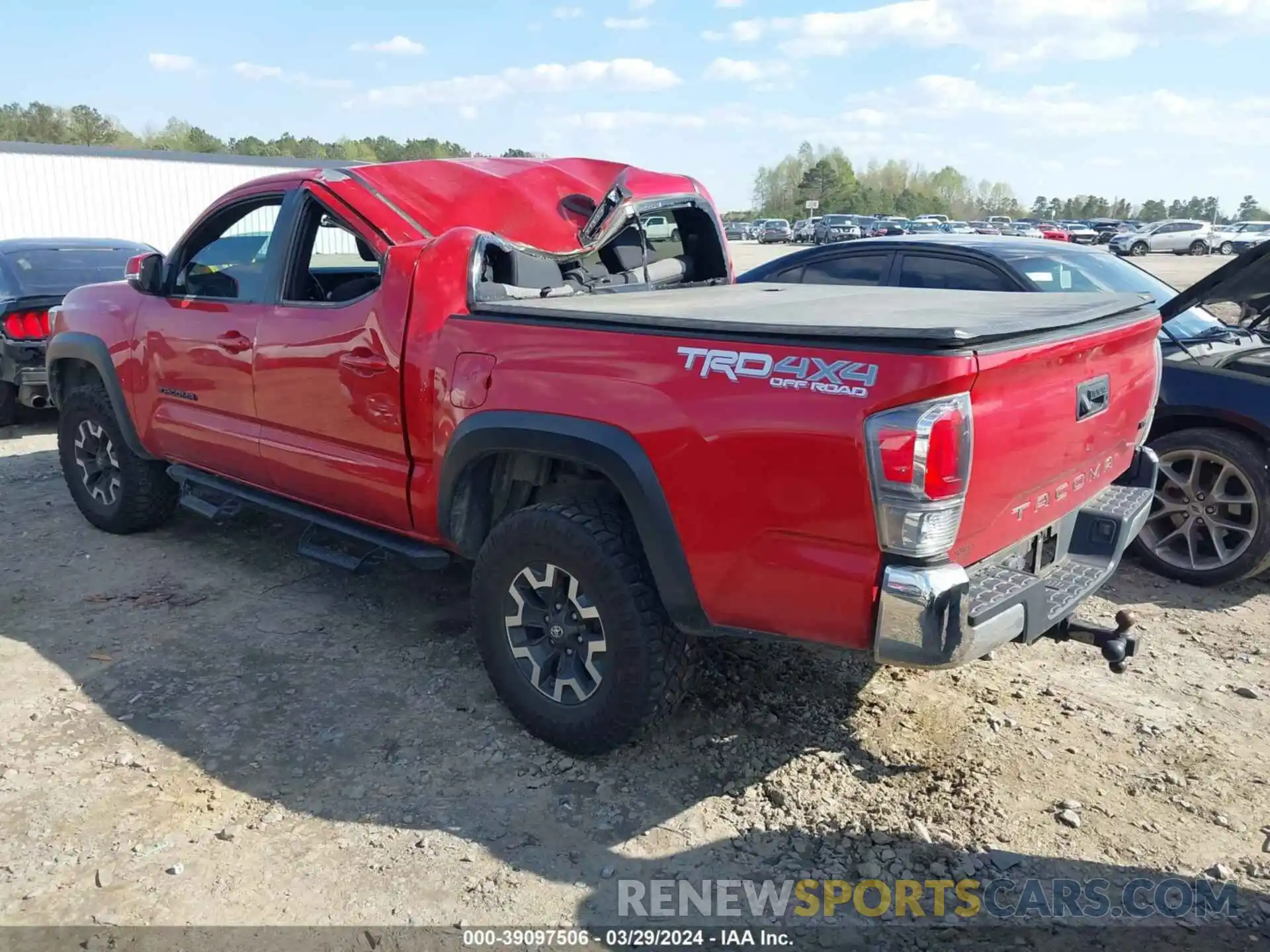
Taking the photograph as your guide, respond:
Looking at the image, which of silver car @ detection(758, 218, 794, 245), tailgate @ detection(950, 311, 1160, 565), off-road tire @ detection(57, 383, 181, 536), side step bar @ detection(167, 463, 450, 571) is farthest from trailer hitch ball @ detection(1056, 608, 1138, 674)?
silver car @ detection(758, 218, 794, 245)

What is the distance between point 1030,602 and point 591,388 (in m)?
1.46

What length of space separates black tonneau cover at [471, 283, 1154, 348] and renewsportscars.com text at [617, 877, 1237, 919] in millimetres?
1579

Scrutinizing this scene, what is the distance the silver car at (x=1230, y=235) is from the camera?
43906mm

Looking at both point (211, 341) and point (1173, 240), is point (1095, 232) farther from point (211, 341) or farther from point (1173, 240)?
point (211, 341)

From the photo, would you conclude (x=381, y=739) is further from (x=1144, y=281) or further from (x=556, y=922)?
(x=1144, y=281)

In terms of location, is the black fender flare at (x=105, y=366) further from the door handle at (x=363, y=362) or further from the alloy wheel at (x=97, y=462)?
the door handle at (x=363, y=362)

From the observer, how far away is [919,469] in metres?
2.49

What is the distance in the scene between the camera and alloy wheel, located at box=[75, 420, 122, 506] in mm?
5734

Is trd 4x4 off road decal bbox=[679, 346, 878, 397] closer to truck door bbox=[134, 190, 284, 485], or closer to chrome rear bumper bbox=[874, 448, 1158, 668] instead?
chrome rear bumper bbox=[874, 448, 1158, 668]

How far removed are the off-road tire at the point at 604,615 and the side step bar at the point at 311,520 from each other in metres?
0.53

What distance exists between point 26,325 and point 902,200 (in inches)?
4096

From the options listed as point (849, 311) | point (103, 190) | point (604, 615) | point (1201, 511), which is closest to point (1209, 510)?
point (1201, 511)

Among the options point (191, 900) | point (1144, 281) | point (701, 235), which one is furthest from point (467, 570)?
point (1144, 281)

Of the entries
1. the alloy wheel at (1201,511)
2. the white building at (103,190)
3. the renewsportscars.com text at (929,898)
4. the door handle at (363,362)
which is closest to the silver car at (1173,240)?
the white building at (103,190)
